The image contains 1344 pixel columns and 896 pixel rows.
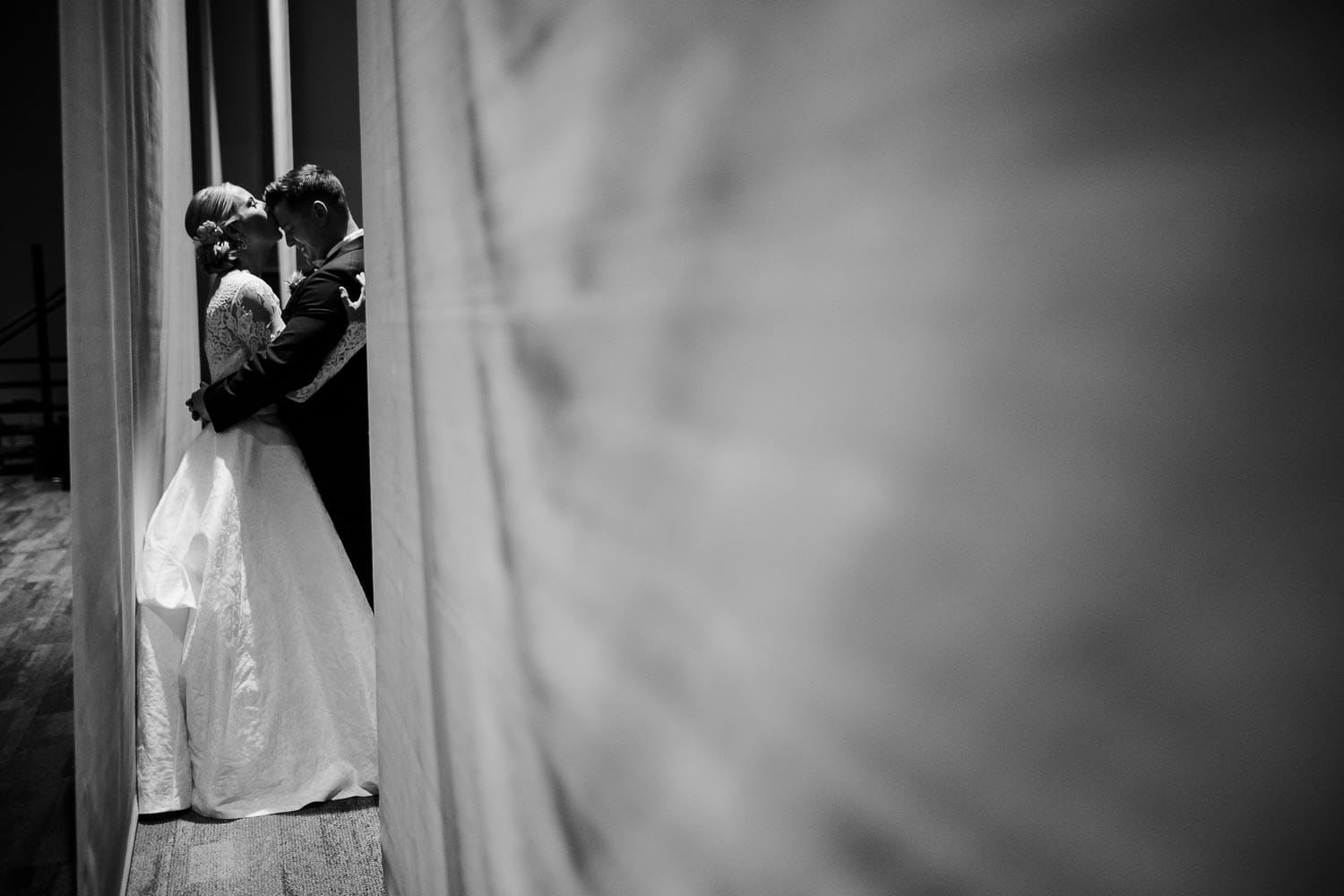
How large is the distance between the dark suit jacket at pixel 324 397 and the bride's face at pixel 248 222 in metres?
0.28

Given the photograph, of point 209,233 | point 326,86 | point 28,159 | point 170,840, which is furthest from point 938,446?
point 28,159

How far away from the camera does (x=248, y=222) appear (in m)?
2.32

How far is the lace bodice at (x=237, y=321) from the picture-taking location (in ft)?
7.10

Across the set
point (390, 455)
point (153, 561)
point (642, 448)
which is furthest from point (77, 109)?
point (642, 448)

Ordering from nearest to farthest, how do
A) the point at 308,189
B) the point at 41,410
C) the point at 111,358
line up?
the point at 111,358 → the point at 308,189 → the point at 41,410

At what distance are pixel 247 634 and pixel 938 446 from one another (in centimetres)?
206

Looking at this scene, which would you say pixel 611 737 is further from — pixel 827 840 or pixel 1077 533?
pixel 1077 533

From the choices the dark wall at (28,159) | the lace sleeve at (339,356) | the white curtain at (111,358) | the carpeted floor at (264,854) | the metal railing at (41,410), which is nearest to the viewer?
the white curtain at (111,358)

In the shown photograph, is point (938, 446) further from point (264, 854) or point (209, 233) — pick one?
point (209, 233)

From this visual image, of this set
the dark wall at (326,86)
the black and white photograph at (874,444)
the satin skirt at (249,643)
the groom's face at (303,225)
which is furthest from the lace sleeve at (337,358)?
the dark wall at (326,86)

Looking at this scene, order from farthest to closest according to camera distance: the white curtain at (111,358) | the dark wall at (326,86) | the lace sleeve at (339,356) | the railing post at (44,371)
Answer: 1. the railing post at (44,371)
2. the dark wall at (326,86)
3. the lace sleeve at (339,356)
4. the white curtain at (111,358)

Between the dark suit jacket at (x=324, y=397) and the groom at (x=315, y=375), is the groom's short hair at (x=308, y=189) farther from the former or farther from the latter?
the dark suit jacket at (x=324, y=397)

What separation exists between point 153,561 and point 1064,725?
7.07ft

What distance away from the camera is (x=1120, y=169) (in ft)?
0.51
